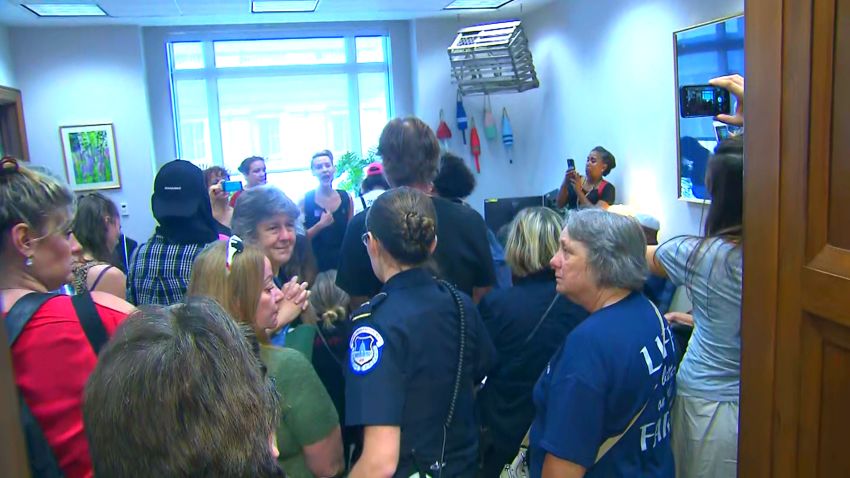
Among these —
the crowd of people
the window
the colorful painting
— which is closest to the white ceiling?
the window

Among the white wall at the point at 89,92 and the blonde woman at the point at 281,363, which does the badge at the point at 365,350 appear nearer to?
the blonde woman at the point at 281,363

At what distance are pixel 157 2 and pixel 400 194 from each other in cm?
466

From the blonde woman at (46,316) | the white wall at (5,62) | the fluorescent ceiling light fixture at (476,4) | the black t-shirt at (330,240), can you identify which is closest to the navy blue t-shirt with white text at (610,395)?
the blonde woman at (46,316)

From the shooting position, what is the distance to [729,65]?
150 inches

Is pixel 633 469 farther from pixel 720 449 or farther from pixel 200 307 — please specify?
pixel 200 307

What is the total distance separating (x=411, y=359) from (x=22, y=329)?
0.78 metres

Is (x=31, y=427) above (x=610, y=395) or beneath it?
above

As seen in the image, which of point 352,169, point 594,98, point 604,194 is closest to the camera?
point 604,194

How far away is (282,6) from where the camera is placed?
5.78m

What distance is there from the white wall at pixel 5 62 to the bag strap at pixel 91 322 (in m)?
5.68

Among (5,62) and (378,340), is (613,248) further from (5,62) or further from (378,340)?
(5,62)

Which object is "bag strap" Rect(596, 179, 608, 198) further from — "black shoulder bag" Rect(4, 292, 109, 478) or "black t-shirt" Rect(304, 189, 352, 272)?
"black shoulder bag" Rect(4, 292, 109, 478)

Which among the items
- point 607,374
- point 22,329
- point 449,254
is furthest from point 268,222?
point 607,374

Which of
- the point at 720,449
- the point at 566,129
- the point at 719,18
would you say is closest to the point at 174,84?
the point at 566,129
